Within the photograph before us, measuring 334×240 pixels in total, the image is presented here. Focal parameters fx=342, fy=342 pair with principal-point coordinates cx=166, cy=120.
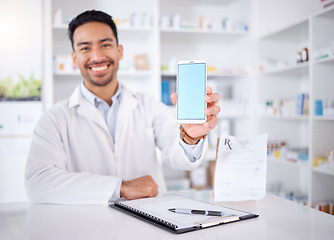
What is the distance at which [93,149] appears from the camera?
167cm

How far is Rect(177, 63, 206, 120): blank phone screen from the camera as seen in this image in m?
1.10

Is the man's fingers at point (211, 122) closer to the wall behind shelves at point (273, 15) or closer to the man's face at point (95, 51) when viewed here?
the man's face at point (95, 51)

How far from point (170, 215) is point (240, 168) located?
36 cm

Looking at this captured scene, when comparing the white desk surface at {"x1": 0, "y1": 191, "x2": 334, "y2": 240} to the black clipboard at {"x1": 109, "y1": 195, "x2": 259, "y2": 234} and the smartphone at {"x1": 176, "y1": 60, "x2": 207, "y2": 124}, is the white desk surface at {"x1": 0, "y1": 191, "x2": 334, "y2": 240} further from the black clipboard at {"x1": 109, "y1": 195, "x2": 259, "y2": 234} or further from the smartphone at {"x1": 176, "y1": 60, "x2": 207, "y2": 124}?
the smartphone at {"x1": 176, "y1": 60, "x2": 207, "y2": 124}

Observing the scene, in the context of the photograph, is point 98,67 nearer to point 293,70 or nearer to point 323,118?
point 323,118

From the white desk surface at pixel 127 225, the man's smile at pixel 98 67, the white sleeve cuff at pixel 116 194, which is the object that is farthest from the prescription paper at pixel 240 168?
the man's smile at pixel 98 67

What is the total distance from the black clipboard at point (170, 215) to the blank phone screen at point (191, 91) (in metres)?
0.28

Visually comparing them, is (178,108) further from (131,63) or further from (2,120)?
(131,63)

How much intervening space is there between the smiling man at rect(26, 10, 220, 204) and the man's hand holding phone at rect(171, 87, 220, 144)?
1.3 inches

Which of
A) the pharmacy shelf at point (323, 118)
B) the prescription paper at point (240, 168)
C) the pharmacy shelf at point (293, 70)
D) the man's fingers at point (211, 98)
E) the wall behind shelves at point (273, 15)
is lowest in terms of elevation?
the prescription paper at point (240, 168)

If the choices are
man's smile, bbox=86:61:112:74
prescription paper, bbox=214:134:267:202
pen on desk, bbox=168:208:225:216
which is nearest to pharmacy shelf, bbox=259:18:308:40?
man's smile, bbox=86:61:112:74

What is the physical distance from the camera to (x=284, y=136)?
3.55 m

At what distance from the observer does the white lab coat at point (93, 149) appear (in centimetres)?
127

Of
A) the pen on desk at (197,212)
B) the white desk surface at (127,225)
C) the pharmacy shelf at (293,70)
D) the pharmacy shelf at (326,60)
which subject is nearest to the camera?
the white desk surface at (127,225)
